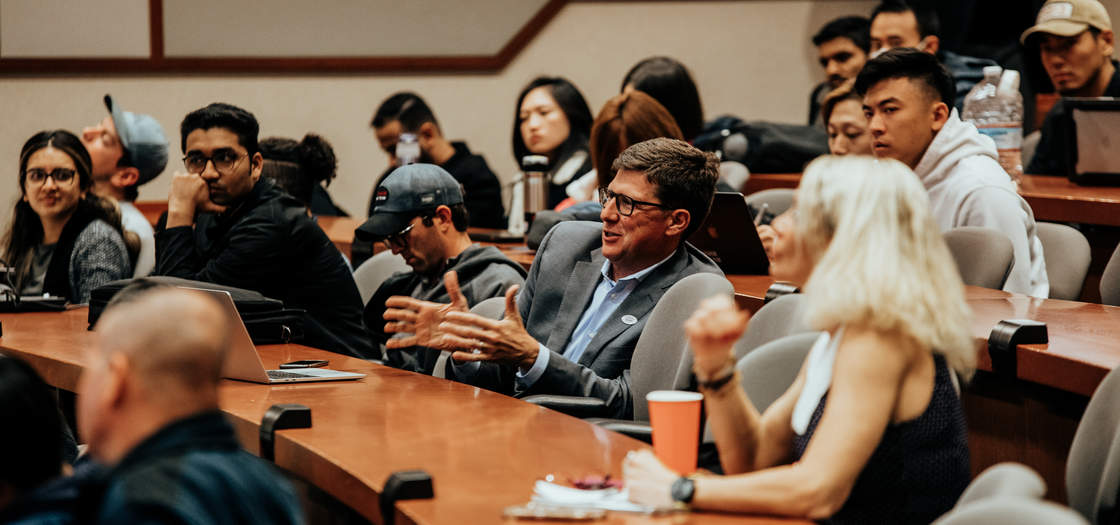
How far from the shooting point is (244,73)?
22.5 feet

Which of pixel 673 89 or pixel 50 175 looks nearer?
pixel 50 175

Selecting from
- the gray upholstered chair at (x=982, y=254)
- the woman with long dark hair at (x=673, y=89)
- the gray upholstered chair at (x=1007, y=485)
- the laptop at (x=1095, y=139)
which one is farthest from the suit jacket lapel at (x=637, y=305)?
the laptop at (x=1095, y=139)

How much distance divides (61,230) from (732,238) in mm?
2310

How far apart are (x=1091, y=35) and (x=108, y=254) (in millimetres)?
3808

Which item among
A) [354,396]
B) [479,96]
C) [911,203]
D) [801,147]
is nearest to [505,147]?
[479,96]

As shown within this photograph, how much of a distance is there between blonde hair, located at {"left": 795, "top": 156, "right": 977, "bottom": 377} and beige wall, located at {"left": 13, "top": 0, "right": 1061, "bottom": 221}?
5544mm

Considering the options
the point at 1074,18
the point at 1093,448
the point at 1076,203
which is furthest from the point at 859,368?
the point at 1074,18

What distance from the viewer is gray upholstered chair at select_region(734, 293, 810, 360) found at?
8.18ft

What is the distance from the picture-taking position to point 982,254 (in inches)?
125

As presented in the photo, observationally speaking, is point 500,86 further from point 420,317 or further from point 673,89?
point 420,317

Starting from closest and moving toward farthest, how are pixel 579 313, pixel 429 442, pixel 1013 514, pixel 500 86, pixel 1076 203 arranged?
pixel 1013 514
pixel 429 442
pixel 579 313
pixel 1076 203
pixel 500 86

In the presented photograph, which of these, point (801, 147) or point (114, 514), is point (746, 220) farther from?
point (114, 514)

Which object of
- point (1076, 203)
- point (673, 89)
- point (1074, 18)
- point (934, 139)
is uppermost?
point (1074, 18)

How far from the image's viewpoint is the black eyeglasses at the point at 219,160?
3.59 metres
